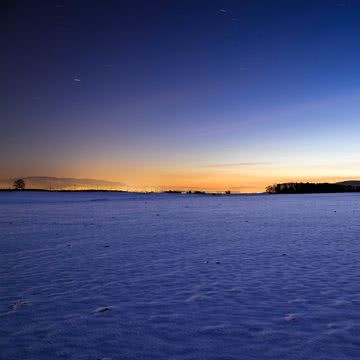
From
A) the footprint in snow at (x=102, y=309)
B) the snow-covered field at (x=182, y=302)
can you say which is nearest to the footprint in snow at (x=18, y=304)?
the snow-covered field at (x=182, y=302)

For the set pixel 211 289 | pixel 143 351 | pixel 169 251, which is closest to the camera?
pixel 143 351

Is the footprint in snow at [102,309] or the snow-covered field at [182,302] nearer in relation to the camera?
the snow-covered field at [182,302]

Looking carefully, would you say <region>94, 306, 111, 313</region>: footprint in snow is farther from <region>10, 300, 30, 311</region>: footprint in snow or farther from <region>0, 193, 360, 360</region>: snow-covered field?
<region>10, 300, 30, 311</region>: footprint in snow

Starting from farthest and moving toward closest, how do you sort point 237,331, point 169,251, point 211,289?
point 169,251
point 211,289
point 237,331

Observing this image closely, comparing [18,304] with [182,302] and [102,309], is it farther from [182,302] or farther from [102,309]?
[182,302]

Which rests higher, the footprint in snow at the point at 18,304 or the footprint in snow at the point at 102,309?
the footprint in snow at the point at 18,304

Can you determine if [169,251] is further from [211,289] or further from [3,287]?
[3,287]

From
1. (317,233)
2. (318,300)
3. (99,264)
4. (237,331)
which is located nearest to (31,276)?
(99,264)

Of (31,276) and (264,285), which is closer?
(264,285)

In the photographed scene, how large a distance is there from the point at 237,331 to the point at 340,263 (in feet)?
19.3

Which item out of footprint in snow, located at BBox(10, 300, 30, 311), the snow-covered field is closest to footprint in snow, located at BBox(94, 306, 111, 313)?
the snow-covered field

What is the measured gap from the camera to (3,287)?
27.0 feet

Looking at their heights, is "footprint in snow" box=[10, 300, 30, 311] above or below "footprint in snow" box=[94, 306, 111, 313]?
above

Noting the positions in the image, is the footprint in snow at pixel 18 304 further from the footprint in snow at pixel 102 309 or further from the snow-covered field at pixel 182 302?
the footprint in snow at pixel 102 309
